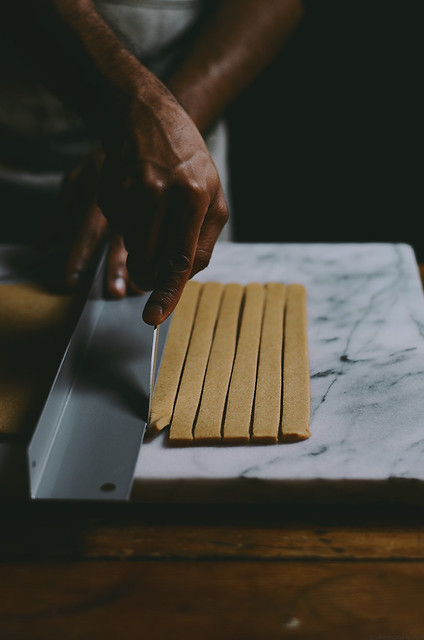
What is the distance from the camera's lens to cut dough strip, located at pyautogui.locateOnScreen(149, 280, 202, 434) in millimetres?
801

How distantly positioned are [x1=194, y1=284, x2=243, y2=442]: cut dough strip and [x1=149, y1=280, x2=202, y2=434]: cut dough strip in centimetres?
4

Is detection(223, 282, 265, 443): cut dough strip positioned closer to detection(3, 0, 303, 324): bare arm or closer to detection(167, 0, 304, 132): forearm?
detection(3, 0, 303, 324): bare arm

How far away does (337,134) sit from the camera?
2047 millimetres

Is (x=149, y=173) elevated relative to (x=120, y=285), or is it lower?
elevated

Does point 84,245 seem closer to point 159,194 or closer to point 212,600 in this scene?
point 159,194

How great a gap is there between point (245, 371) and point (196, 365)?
6 cm

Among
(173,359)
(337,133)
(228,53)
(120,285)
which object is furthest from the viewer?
(337,133)

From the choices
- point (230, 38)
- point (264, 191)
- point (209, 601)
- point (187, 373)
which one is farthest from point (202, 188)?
point (264, 191)

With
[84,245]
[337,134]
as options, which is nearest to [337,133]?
[337,134]

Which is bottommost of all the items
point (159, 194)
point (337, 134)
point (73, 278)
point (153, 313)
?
point (337, 134)

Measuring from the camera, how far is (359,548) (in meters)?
0.66

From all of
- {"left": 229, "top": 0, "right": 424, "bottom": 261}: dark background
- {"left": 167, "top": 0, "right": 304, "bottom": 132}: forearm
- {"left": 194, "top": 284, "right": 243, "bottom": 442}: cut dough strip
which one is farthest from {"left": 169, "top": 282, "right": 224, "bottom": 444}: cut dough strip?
{"left": 229, "top": 0, "right": 424, "bottom": 261}: dark background

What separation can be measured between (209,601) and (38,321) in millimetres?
509

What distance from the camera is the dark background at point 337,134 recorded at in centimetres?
191
